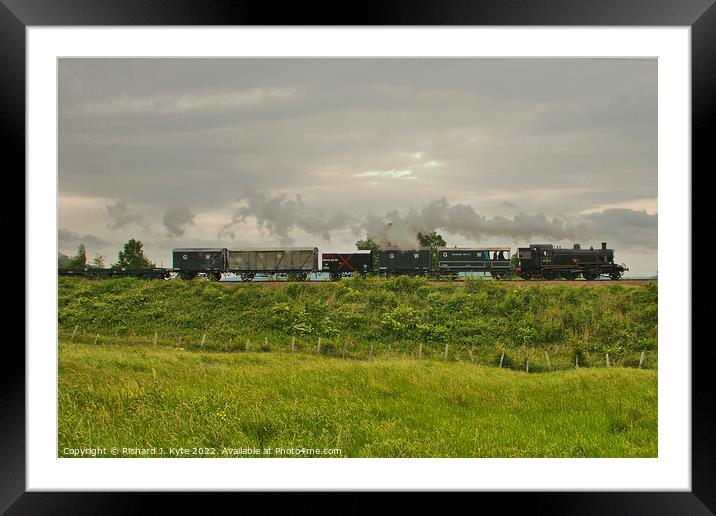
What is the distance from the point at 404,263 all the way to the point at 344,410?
8826 mm

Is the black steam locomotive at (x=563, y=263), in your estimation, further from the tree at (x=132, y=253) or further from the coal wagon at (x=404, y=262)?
the tree at (x=132, y=253)

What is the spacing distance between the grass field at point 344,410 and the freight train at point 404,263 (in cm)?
574

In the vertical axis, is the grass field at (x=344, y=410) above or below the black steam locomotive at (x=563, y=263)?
below

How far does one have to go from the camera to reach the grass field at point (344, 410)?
5352mm

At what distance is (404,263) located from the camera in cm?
1471

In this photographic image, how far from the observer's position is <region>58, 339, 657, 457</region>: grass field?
5352 millimetres

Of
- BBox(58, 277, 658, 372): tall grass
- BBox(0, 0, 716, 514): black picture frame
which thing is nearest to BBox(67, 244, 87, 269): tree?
BBox(58, 277, 658, 372): tall grass

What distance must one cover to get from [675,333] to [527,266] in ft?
32.8

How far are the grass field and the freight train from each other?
226 inches

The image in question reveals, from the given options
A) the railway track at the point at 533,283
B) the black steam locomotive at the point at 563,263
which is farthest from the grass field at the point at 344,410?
the black steam locomotive at the point at 563,263
